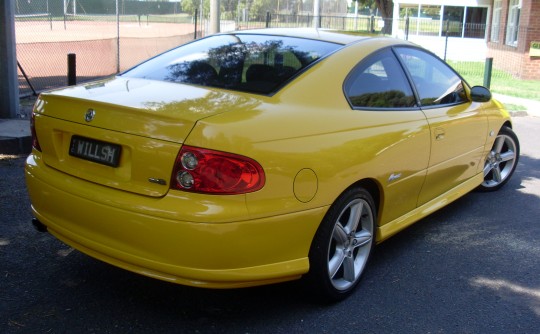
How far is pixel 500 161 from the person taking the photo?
629 cm

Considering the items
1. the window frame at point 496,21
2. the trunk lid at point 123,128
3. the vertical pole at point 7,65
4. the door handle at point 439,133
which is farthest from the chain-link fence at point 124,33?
the door handle at point 439,133

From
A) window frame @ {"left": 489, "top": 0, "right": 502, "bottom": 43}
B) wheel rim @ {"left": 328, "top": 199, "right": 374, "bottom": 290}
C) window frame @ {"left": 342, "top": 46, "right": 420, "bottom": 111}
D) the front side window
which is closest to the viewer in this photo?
wheel rim @ {"left": 328, "top": 199, "right": 374, "bottom": 290}

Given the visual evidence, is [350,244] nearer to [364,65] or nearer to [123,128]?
[364,65]

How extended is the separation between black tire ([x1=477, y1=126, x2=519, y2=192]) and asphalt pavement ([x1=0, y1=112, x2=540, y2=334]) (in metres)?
1.37

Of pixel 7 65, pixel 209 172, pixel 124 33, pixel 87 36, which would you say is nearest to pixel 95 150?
pixel 209 172

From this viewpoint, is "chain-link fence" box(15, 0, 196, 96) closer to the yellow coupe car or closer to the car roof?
the car roof

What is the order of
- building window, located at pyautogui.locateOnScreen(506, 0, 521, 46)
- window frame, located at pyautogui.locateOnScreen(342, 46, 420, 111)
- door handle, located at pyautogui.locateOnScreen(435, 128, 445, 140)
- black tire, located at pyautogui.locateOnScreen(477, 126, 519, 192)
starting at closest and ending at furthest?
window frame, located at pyautogui.locateOnScreen(342, 46, 420, 111) < door handle, located at pyautogui.locateOnScreen(435, 128, 445, 140) < black tire, located at pyautogui.locateOnScreen(477, 126, 519, 192) < building window, located at pyautogui.locateOnScreen(506, 0, 521, 46)

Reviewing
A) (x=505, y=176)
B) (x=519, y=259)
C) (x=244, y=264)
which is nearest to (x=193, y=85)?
(x=244, y=264)

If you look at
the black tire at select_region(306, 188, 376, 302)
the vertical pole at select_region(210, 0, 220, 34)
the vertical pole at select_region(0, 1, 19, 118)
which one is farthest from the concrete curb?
the vertical pole at select_region(210, 0, 220, 34)

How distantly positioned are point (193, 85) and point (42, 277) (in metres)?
1.59

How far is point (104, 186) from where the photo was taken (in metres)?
3.18

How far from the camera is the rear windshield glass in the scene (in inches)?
147

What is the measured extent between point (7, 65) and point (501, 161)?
6.58 meters

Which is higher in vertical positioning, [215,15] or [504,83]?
[215,15]
